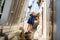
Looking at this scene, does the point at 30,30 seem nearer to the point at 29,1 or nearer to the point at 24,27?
the point at 24,27

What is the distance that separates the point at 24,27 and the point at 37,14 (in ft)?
0.62

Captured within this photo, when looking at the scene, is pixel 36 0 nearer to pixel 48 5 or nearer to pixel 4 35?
pixel 48 5

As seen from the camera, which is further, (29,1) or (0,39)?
(29,1)

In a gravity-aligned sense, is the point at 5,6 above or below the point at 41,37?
above

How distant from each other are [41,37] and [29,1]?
0.39 metres

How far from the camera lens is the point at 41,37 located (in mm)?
1131

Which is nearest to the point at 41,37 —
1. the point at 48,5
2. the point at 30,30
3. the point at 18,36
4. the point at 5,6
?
the point at 30,30

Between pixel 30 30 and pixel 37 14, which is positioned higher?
pixel 37 14

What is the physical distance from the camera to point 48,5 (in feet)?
3.73

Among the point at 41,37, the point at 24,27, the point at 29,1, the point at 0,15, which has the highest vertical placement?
the point at 29,1

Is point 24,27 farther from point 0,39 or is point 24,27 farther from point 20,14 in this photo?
point 0,39

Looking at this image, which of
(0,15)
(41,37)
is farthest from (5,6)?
(41,37)

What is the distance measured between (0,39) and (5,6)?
0.32m

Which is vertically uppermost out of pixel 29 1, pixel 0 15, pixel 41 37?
pixel 29 1
